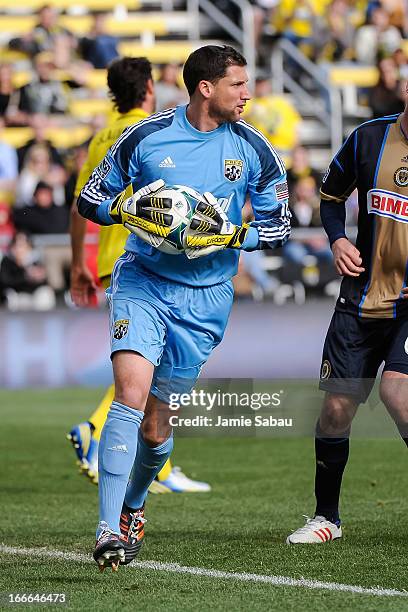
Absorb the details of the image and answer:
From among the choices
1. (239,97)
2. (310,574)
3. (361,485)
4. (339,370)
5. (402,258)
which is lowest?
(361,485)

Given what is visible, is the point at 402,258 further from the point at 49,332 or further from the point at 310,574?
the point at 49,332

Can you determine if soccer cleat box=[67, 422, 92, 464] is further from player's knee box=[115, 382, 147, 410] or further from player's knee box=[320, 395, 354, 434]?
player's knee box=[115, 382, 147, 410]

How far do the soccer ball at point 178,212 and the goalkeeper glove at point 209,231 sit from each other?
22 mm

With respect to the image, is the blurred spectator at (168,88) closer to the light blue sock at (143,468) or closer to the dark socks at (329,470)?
the dark socks at (329,470)

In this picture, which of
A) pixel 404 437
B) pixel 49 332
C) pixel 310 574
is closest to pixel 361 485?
pixel 404 437

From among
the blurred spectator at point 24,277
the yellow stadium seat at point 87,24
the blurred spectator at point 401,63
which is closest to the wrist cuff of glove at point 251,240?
the blurred spectator at point 24,277

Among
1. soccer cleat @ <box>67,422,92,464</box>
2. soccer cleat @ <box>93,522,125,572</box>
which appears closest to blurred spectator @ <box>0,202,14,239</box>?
soccer cleat @ <box>67,422,92,464</box>

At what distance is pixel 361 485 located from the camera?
8102 mm

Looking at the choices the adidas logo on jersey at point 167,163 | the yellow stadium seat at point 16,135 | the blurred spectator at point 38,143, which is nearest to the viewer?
the adidas logo on jersey at point 167,163

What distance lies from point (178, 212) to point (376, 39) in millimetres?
15607

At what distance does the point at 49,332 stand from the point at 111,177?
810 cm

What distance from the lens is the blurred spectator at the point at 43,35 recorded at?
728 inches

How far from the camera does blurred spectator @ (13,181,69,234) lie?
15312 millimetres

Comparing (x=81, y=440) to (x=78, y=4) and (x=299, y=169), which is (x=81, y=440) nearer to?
(x=299, y=169)
